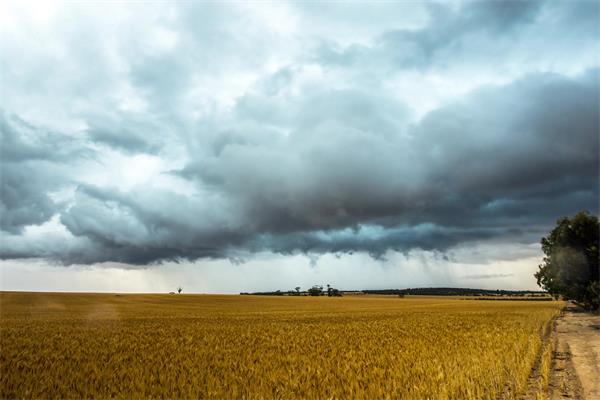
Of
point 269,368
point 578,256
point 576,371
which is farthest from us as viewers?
point 578,256

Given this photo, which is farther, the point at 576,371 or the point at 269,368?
the point at 576,371

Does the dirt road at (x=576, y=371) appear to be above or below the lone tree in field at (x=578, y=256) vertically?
below

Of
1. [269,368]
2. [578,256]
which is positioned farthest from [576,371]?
[578,256]

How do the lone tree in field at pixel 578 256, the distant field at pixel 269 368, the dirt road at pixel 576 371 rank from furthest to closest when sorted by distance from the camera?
1. the lone tree in field at pixel 578 256
2. the dirt road at pixel 576 371
3. the distant field at pixel 269 368

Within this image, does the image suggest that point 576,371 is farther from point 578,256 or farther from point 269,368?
point 578,256

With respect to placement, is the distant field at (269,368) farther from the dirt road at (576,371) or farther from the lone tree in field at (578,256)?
the lone tree in field at (578,256)

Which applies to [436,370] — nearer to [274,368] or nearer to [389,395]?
[389,395]

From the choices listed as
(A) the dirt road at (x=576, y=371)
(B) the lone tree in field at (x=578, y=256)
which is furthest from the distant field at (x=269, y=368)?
(B) the lone tree in field at (x=578, y=256)

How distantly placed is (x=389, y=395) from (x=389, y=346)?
27.0 feet

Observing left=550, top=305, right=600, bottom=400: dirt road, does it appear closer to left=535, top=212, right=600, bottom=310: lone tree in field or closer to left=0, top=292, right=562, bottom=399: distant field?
left=0, top=292, right=562, bottom=399: distant field

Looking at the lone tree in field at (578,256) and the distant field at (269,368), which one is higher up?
the lone tree in field at (578,256)

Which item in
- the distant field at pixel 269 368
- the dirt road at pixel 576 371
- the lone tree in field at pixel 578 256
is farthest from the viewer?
the lone tree in field at pixel 578 256

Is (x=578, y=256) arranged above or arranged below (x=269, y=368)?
above

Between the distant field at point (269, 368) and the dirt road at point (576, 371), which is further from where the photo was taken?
the dirt road at point (576, 371)
